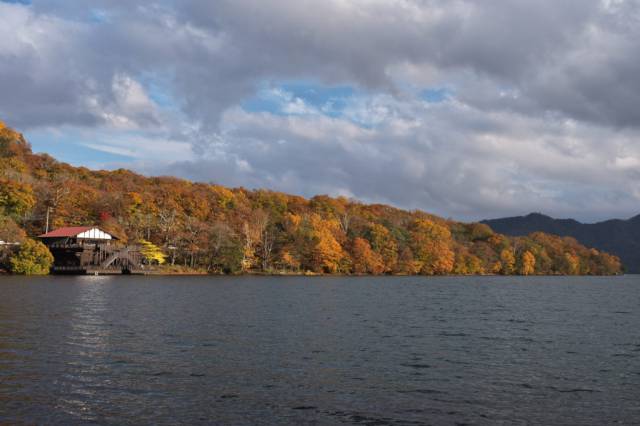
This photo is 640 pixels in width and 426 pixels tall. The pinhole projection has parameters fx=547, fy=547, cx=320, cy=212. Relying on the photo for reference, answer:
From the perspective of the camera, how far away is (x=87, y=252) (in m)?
103

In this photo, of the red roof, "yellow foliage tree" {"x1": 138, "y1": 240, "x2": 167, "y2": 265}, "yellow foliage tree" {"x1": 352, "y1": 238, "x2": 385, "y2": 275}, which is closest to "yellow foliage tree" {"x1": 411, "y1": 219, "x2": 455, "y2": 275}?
"yellow foliage tree" {"x1": 352, "y1": 238, "x2": 385, "y2": 275}

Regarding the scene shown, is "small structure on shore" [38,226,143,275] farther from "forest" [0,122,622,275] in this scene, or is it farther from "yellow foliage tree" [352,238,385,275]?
"yellow foliage tree" [352,238,385,275]

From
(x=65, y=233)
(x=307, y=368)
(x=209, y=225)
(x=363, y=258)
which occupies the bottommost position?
(x=307, y=368)

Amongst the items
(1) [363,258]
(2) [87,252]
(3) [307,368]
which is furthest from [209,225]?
(3) [307,368]

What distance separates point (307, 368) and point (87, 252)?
8996cm

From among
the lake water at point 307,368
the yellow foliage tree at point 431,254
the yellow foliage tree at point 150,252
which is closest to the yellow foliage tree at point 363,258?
the yellow foliage tree at point 431,254

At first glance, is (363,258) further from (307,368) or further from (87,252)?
(307,368)

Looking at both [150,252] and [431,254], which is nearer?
[150,252]

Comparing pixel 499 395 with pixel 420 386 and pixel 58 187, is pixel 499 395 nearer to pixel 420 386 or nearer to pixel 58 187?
pixel 420 386

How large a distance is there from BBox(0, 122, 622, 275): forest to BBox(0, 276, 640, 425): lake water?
70.4 meters

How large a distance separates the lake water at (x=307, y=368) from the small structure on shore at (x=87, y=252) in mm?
60592

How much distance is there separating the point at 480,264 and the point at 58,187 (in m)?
136

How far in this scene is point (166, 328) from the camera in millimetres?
34062

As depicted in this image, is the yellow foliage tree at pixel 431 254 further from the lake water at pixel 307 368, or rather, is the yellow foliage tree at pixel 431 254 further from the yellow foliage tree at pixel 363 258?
the lake water at pixel 307 368
